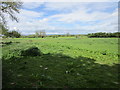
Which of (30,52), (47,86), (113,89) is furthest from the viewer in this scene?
(30,52)

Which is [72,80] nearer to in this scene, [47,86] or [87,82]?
[87,82]

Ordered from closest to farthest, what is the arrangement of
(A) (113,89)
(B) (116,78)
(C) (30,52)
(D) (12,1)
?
(A) (113,89) → (B) (116,78) → (C) (30,52) → (D) (12,1)

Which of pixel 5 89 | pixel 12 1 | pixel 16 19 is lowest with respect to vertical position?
pixel 5 89

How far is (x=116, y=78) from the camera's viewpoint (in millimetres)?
5031

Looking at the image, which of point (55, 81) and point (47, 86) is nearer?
point (47, 86)

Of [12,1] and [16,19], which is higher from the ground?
[12,1]

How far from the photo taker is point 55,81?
4781 millimetres

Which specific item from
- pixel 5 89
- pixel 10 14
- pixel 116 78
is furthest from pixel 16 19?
pixel 116 78

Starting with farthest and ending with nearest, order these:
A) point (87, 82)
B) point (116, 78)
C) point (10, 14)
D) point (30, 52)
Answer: point (10, 14)
point (30, 52)
point (116, 78)
point (87, 82)

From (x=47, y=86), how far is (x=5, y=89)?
1761 mm

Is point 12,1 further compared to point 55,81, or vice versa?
point 12,1

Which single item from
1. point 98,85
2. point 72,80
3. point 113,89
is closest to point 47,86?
point 72,80

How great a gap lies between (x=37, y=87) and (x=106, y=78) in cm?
351

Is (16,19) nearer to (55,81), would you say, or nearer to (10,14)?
(10,14)
